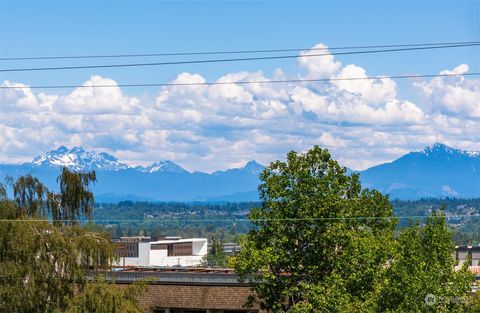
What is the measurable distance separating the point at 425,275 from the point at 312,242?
20.3 feet

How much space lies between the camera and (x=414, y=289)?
41344 mm

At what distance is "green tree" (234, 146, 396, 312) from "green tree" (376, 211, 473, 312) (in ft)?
3.71

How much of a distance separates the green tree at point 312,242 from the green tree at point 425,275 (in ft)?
3.71

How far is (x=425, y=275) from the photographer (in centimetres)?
4175

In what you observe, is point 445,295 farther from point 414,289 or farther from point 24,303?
point 24,303

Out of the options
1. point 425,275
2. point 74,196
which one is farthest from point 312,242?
point 74,196

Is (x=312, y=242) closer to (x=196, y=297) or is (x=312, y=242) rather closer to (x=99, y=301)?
(x=99, y=301)

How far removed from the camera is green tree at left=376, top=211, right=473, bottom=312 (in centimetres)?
4188

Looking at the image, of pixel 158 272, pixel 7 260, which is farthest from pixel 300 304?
pixel 158 272

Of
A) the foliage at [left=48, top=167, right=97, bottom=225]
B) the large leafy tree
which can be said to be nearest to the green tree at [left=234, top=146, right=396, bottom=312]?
the large leafy tree

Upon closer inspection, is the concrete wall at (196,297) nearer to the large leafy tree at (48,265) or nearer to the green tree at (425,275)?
the large leafy tree at (48,265)

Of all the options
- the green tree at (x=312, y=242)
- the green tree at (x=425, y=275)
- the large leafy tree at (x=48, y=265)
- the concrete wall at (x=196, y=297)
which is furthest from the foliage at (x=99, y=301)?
the green tree at (x=425, y=275)

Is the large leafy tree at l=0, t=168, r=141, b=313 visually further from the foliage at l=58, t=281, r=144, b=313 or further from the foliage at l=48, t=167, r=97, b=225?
the foliage at l=48, t=167, r=97, b=225

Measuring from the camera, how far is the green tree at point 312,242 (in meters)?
44.8
